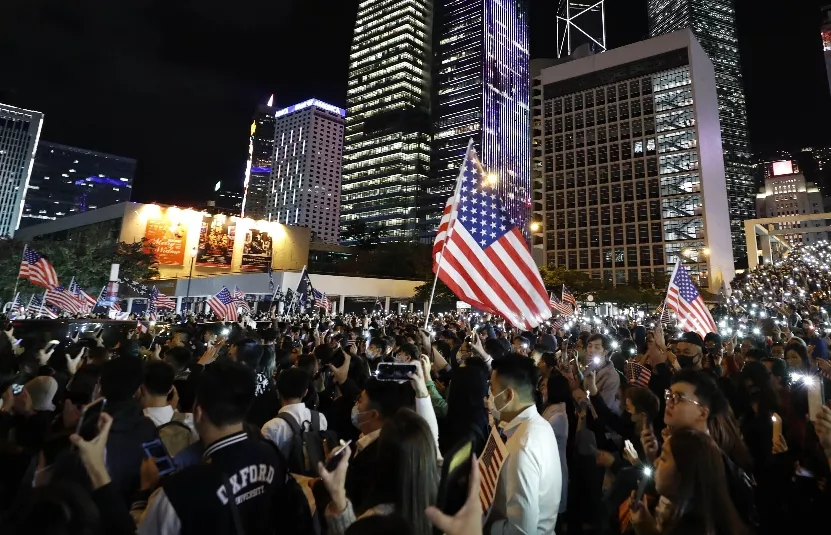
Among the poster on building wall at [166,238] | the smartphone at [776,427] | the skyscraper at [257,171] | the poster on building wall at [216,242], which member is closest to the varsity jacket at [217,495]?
the smartphone at [776,427]

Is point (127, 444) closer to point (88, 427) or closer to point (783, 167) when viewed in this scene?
point (88, 427)

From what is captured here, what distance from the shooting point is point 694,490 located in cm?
209

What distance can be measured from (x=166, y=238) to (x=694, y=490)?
52.6m

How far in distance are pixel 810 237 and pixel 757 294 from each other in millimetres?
91077

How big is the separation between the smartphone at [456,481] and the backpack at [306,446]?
1.64 metres

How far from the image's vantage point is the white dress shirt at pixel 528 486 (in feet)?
8.36

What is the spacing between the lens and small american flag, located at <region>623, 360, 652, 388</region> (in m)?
6.84

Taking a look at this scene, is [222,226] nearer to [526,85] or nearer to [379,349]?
[379,349]

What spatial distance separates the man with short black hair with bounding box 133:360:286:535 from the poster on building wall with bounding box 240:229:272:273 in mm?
51598

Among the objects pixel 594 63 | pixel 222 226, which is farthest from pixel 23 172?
pixel 594 63

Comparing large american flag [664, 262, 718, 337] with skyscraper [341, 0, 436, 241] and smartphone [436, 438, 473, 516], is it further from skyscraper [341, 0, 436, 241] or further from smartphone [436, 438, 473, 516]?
skyscraper [341, 0, 436, 241]

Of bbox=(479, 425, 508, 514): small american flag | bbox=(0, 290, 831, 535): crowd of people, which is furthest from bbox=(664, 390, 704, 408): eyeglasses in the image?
bbox=(479, 425, 508, 514): small american flag

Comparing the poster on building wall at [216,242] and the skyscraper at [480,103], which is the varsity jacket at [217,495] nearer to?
the poster on building wall at [216,242]

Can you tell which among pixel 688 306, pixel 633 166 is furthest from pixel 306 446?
pixel 633 166
